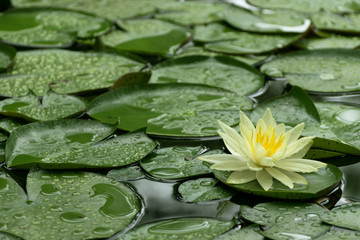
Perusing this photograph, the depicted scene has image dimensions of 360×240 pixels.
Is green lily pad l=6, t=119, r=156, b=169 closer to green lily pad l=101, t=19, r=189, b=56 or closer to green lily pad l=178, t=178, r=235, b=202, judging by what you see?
green lily pad l=178, t=178, r=235, b=202

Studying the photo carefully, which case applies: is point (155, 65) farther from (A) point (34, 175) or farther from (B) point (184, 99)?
(A) point (34, 175)

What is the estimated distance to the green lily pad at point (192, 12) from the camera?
351 centimetres

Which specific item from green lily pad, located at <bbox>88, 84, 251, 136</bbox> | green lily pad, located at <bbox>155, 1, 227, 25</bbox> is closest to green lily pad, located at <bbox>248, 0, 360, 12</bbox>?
green lily pad, located at <bbox>155, 1, 227, 25</bbox>

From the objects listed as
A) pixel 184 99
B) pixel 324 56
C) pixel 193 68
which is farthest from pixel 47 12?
pixel 324 56

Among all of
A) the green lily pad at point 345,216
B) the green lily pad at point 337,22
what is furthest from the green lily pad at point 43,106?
the green lily pad at point 337,22

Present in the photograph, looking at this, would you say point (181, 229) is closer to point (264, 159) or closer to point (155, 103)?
point (264, 159)

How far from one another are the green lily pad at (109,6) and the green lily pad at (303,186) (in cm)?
207

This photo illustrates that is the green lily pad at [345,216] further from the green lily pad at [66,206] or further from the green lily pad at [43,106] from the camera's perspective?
the green lily pad at [43,106]

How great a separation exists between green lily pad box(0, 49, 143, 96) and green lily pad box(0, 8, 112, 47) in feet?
0.80

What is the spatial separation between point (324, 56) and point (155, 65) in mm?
900

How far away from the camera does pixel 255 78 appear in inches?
106

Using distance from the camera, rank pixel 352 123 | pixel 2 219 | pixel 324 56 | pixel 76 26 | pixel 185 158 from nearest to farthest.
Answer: pixel 2 219
pixel 185 158
pixel 352 123
pixel 324 56
pixel 76 26

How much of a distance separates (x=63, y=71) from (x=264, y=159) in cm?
140

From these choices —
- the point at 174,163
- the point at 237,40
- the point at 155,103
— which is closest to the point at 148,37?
the point at 237,40
